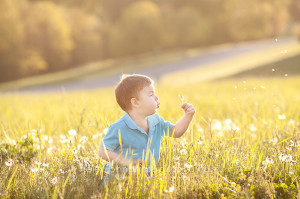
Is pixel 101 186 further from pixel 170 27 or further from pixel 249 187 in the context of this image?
pixel 170 27

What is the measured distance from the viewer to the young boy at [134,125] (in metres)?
2.55

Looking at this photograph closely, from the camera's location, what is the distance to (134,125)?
8.53 ft

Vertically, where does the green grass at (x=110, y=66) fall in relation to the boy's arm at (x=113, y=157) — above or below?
above

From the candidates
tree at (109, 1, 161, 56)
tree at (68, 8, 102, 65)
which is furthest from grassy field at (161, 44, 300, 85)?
tree at (68, 8, 102, 65)

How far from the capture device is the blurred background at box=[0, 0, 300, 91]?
104ft

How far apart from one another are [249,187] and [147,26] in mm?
33181

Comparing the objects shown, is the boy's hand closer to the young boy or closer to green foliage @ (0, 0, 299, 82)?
the young boy

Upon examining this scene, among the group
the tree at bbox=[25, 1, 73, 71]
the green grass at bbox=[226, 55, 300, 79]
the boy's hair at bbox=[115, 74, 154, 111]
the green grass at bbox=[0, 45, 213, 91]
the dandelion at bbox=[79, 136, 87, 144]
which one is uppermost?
the tree at bbox=[25, 1, 73, 71]

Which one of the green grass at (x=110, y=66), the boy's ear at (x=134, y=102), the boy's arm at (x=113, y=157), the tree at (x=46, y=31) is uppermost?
the tree at (x=46, y=31)

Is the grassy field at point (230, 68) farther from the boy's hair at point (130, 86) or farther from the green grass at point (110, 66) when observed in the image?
the boy's hair at point (130, 86)

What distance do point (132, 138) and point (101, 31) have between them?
38.4 metres

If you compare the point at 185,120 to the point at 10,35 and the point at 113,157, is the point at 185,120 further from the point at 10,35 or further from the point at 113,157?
the point at 10,35

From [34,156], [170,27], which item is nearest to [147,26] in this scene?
[170,27]

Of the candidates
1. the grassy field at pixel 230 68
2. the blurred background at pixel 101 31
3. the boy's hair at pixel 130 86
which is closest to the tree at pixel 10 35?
the blurred background at pixel 101 31
